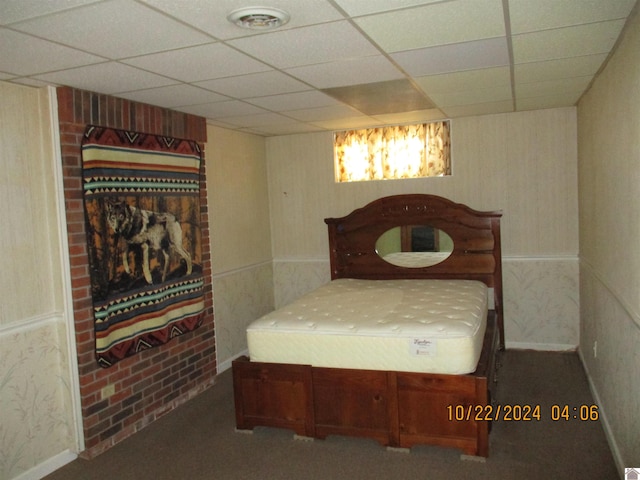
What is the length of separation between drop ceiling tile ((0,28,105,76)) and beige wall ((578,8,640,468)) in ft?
7.95

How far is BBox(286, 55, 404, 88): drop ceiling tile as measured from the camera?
2660 millimetres

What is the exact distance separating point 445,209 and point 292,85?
7.10ft

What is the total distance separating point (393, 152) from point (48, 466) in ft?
12.4

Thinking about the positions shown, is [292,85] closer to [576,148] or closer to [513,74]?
[513,74]

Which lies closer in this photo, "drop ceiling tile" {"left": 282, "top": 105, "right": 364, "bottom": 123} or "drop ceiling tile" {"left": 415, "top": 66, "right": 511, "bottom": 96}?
"drop ceiling tile" {"left": 415, "top": 66, "right": 511, "bottom": 96}

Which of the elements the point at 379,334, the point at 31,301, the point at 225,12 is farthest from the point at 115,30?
the point at 379,334

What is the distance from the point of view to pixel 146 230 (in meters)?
3.47

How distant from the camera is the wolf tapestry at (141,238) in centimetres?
307

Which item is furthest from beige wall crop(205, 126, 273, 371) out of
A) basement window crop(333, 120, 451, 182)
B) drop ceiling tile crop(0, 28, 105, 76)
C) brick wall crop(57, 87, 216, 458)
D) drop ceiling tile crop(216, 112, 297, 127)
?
drop ceiling tile crop(0, 28, 105, 76)

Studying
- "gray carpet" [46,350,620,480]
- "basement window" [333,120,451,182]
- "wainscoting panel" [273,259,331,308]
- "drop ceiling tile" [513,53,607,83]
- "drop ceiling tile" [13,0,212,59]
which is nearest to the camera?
"drop ceiling tile" [13,0,212,59]

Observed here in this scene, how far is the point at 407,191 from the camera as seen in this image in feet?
16.3

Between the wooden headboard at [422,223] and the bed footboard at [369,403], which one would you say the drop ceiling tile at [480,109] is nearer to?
the wooden headboard at [422,223]

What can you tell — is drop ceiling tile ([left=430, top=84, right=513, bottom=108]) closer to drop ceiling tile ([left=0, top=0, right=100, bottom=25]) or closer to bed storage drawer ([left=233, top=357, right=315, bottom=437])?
bed storage drawer ([left=233, top=357, right=315, bottom=437])

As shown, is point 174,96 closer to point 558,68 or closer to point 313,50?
point 313,50
